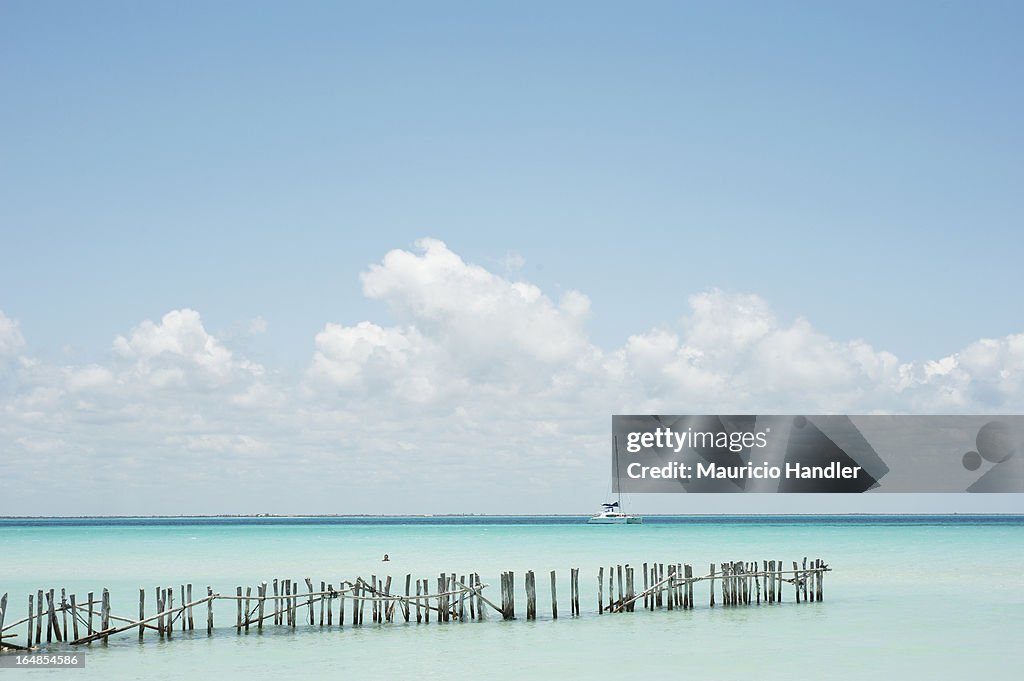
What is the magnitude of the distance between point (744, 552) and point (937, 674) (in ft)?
155

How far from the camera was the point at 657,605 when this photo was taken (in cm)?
3186

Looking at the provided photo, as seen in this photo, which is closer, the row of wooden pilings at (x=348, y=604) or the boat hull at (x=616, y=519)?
the row of wooden pilings at (x=348, y=604)

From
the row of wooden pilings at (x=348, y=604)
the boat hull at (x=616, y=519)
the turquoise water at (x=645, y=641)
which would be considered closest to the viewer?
the turquoise water at (x=645, y=641)

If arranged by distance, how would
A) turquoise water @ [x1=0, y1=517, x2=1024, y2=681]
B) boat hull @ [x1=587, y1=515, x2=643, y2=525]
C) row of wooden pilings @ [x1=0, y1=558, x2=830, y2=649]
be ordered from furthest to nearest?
boat hull @ [x1=587, y1=515, x2=643, y2=525] → row of wooden pilings @ [x1=0, y1=558, x2=830, y2=649] → turquoise water @ [x1=0, y1=517, x2=1024, y2=681]

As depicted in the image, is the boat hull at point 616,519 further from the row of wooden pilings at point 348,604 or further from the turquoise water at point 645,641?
the row of wooden pilings at point 348,604

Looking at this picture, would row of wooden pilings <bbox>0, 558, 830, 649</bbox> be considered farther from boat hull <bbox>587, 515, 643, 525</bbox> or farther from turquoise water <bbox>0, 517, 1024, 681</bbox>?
boat hull <bbox>587, 515, 643, 525</bbox>

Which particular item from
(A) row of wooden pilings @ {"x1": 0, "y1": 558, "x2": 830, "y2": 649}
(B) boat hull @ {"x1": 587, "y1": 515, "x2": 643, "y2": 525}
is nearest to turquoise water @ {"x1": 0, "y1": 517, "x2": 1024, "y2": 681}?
(A) row of wooden pilings @ {"x1": 0, "y1": 558, "x2": 830, "y2": 649}

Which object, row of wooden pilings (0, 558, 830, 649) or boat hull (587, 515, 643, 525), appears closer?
row of wooden pilings (0, 558, 830, 649)

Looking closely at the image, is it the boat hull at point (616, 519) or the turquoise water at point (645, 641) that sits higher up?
the turquoise water at point (645, 641)

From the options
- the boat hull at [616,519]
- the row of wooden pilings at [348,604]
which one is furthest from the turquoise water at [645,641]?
the boat hull at [616,519]

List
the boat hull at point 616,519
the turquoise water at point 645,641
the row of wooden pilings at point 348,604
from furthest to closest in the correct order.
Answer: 1. the boat hull at point 616,519
2. the row of wooden pilings at point 348,604
3. the turquoise water at point 645,641

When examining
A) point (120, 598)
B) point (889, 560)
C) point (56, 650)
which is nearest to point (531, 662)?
point (56, 650)

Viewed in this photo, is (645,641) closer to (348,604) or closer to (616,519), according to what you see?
(348,604)

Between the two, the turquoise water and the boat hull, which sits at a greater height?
the turquoise water
